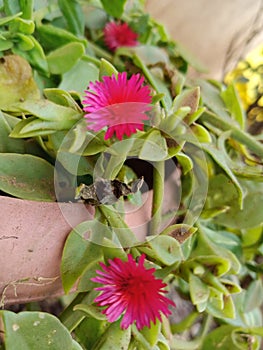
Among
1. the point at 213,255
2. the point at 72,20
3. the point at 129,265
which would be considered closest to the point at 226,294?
the point at 213,255

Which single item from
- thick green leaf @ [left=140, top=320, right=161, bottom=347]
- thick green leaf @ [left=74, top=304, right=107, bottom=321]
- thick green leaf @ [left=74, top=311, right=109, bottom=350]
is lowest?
thick green leaf @ [left=74, top=311, right=109, bottom=350]

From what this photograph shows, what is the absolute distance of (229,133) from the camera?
24.0 inches

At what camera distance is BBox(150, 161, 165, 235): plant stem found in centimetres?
49

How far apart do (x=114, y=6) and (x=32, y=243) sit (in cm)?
34

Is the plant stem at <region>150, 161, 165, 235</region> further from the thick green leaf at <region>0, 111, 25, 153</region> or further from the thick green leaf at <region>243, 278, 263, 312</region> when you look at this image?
the thick green leaf at <region>243, 278, 263, 312</region>

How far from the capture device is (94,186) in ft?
1.46

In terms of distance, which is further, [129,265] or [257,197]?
[257,197]

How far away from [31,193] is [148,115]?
119mm

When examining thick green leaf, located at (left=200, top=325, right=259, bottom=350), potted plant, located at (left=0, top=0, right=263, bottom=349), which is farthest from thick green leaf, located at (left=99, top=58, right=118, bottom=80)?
thick green leaf, located at (left=200, top=325, right=259, bottom=350)

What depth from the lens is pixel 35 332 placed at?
16.8 inches

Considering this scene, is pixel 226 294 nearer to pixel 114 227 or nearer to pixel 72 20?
pixel 114 227

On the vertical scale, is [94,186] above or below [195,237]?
above

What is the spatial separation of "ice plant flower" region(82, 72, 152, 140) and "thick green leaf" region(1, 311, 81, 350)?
15 centimetres

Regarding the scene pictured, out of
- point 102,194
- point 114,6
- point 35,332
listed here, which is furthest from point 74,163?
point 114,6
